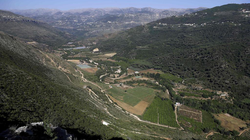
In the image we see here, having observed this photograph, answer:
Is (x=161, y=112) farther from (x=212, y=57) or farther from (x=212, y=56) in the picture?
(x=212, y=56)

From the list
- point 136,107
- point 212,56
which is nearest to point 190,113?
point 136,107

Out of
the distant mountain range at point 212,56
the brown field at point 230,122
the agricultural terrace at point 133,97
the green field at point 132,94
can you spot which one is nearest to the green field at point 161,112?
the agricultural terrace at point 133,97

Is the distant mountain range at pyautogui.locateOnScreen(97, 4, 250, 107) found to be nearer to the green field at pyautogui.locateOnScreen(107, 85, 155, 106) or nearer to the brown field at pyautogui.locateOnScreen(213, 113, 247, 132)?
the brown field at pyautogui.locateOnScreen(213, 113, 247, 132)

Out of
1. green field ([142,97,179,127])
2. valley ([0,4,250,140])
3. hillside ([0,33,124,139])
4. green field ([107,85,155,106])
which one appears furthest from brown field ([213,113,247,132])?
hillside ([0,33,124,139])

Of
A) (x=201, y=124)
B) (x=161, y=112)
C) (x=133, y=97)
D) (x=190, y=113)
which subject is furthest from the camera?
(x=133, y=97)

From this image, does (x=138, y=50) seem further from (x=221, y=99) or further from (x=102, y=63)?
(x=221, y=99)

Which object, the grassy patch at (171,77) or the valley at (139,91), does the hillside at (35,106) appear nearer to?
the valley at (139,91)
